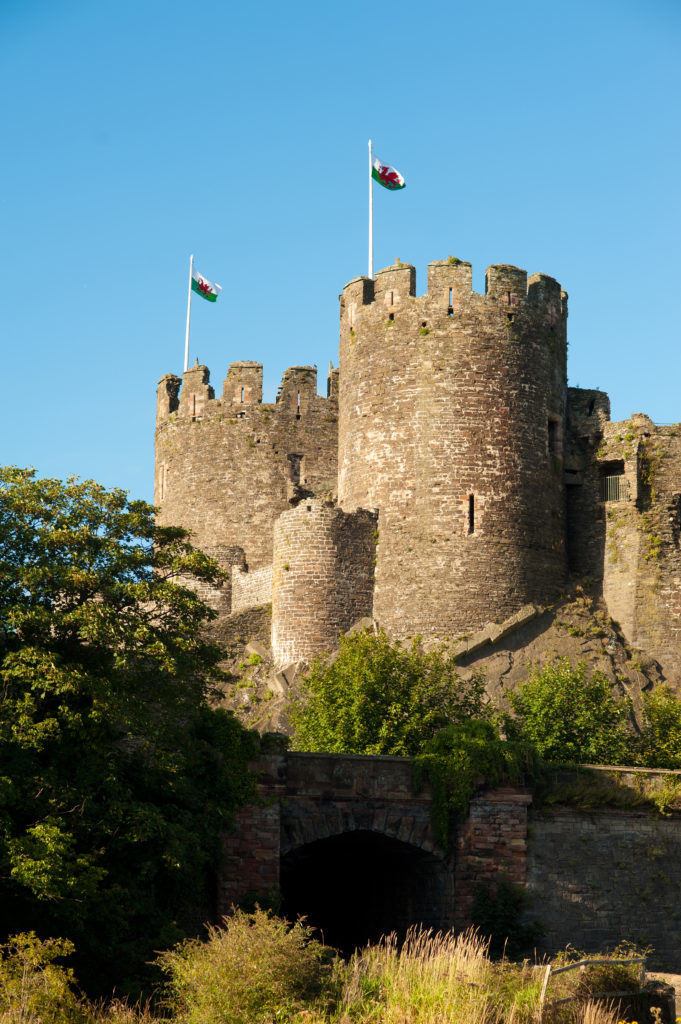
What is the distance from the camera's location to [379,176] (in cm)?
5262

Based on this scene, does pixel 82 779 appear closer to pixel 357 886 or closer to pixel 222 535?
pixel 357 886

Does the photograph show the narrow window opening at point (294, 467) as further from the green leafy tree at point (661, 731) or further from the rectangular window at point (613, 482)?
the green leafy tree at point (661, 731)

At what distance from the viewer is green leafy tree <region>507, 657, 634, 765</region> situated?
3856cm

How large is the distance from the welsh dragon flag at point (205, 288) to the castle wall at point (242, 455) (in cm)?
653

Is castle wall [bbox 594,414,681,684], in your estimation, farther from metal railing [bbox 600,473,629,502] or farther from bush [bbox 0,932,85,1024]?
bush [bbox 0,932,85,1024]

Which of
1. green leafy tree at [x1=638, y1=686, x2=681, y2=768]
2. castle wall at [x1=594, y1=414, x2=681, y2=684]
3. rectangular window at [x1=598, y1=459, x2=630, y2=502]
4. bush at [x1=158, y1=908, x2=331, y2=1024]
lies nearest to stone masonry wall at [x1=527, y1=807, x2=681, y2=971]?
green leafy tree at [x1=638, y1=686, x2=681, y2=768]

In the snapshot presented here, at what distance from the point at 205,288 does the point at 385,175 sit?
11.5 metres

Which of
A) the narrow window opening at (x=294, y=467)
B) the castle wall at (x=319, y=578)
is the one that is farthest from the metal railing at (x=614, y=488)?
the narrow window opening at (x=294, y=467)

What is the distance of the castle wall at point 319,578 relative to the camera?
148ft

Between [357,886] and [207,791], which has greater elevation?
[207,791]

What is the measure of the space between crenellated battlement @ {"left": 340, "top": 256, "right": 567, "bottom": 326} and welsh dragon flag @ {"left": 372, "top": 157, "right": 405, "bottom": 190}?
561 centimetres

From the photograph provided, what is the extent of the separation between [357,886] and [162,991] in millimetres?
13904

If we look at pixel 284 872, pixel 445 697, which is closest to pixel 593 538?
pixel 445 697

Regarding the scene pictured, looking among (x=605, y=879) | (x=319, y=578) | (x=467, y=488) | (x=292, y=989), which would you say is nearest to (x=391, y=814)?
(x=605, y=879)
